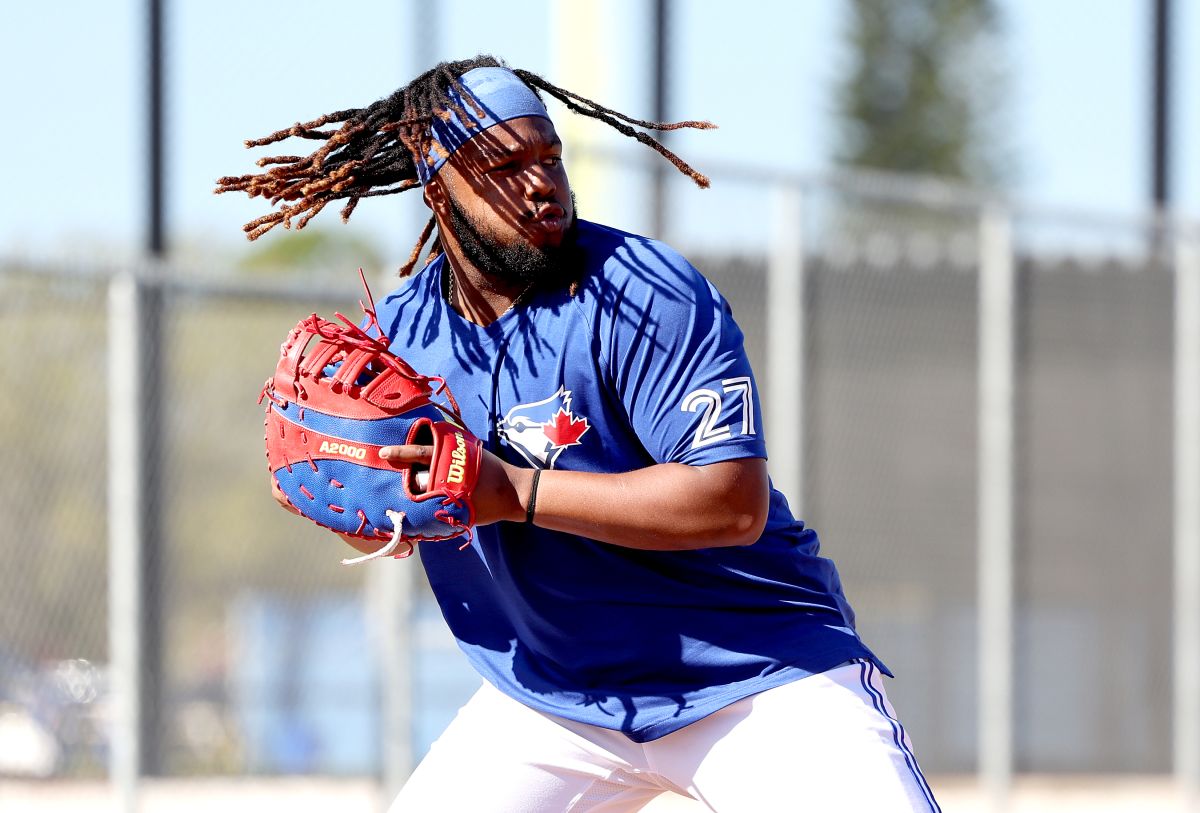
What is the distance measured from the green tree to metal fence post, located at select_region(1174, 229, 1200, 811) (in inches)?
1064

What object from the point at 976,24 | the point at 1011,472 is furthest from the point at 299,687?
the point at 976,24

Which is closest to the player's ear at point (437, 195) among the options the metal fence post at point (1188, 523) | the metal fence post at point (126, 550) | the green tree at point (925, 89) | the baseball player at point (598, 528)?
the baseball player at point (598, 528)

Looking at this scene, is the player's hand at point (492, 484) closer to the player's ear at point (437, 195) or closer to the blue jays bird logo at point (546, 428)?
the blue jays bird logo at point (546, 428)

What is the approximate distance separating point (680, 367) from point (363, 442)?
563mm

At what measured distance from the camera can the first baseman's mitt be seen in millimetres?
2994

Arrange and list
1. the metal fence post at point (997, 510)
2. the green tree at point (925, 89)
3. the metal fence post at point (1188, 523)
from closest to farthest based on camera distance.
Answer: the metal fence post at point (997, 510) → the metal fence post at point (1188, 523) → the green tree at point (925, 89)

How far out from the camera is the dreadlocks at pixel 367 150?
341 centimetres

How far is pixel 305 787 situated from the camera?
292 inches

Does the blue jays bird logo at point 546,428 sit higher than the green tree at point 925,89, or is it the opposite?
the green tree at point 925,89

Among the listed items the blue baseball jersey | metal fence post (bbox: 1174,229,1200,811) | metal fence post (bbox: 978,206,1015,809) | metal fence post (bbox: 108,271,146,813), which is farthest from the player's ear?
metal fence post (bbox: 1174,229,1200,811)

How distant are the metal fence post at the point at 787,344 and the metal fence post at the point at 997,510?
3.24ft

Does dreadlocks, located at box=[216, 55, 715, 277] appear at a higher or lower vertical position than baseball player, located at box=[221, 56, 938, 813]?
higher

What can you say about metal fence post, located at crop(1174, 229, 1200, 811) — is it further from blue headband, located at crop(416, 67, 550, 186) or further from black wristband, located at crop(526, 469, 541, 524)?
black wristband, located at crop(526, 469, 541, 524)

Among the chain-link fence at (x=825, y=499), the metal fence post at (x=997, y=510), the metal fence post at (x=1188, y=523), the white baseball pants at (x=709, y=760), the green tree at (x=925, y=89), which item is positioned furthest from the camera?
the green tree at (x=925, y=89)
